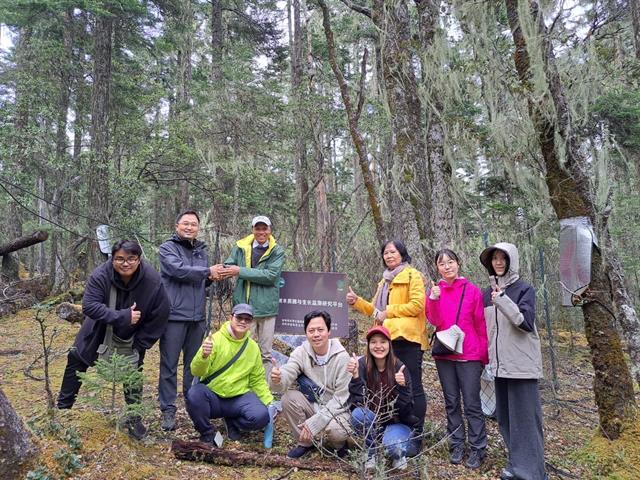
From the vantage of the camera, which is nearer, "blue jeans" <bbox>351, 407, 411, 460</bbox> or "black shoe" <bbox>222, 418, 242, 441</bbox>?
"blue jeans" <bbox>351, 407, 411, 460</bbox>

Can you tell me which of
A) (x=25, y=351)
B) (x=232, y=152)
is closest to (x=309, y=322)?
(x=25, y=351)

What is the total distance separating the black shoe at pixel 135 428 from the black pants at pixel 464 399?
8.00 feet

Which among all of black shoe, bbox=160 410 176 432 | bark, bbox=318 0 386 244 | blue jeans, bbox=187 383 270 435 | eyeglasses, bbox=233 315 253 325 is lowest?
black shoe, bbox=160 410 176 432

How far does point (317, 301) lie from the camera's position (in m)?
4.55

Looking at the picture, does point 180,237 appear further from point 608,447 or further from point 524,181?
point 608,447

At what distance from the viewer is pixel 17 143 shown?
948 centimetres

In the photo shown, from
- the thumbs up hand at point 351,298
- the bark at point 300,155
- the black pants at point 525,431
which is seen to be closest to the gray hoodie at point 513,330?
the black pants at point 525,431

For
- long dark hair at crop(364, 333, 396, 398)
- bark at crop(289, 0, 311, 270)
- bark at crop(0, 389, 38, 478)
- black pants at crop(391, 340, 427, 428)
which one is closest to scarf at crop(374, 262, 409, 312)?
black pants at crop(391, 340, 427, 428)

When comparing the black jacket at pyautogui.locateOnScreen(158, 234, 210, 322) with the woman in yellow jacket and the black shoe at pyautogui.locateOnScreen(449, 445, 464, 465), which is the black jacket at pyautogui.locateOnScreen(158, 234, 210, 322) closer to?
the woman in yellow jacket

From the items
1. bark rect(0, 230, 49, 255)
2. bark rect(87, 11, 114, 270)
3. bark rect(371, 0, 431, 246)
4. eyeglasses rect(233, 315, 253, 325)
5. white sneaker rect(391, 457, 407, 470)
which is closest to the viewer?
white sneaker rect(391, 457, 407, 470)

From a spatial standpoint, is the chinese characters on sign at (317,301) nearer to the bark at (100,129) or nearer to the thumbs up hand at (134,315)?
the thumbs up hand at (134,315)

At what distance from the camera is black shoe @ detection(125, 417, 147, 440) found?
10.4 feet

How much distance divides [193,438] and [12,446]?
161 cm

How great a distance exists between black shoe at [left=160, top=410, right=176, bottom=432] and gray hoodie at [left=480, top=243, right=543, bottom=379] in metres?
2.69
